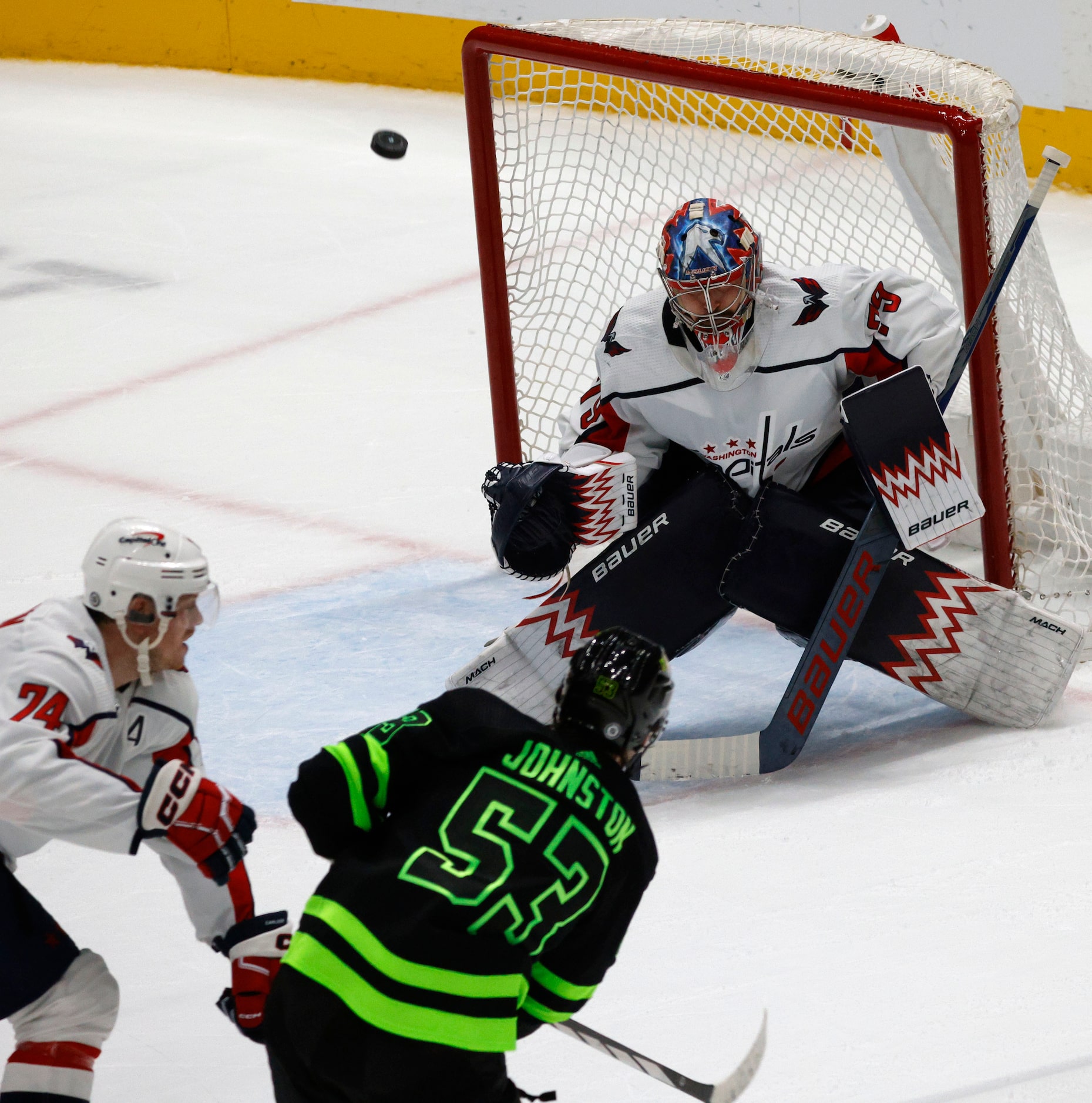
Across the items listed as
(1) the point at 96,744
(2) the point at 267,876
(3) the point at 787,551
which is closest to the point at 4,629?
(1) the point at 96,744

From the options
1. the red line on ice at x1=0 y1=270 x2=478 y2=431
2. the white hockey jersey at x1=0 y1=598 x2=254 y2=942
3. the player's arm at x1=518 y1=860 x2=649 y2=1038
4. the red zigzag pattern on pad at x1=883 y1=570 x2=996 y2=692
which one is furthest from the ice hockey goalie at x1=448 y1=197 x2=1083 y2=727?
the red line on ice at x1=0 y1=270 x2=478 y2=431

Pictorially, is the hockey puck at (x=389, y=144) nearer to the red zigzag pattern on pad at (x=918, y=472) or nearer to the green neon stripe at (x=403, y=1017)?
the red zigzag pattern on pad at (x=918, y=472)

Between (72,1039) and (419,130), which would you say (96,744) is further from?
(419,130)

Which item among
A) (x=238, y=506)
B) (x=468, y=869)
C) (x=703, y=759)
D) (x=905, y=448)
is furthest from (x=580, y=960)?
(x=238, y=506)

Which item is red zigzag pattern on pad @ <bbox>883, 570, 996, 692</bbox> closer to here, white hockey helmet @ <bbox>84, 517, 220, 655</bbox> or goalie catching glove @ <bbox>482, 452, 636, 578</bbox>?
goalie catching glove @ <bbox>482, 452, 636, 578</bbox>

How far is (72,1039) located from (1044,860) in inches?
58.6

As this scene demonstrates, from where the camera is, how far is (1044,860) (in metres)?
2.79

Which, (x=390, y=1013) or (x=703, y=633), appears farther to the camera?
(x=703, y=633)

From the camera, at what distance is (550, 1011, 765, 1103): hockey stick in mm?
2027

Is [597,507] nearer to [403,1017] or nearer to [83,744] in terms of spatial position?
[83,744]

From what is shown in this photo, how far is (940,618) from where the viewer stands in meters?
3.28

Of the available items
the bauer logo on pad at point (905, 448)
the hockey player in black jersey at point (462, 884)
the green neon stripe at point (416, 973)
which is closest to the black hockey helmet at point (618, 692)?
the hockey player in black jersey at point (462, 884)

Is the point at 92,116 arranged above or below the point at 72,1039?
below

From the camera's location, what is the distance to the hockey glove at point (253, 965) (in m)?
2.06
